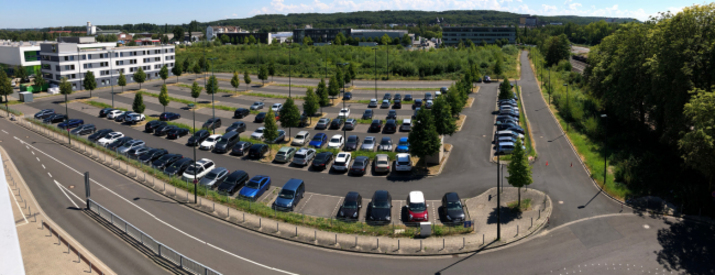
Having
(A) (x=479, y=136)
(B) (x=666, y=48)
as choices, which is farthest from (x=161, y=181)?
(B) (x=666, y=48)

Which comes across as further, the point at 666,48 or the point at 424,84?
the point at 424,84

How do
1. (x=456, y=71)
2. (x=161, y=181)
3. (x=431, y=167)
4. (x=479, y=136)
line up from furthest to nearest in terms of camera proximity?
(x=456, y=71)
(x=479, y=136)
(x=431, y=167)
(x=161, y=181)

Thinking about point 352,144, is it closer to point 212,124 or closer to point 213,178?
point 213,178

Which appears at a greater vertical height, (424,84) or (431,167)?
(424,84)

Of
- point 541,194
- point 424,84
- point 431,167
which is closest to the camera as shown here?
point 541,194

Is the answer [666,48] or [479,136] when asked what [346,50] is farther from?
[666,48]

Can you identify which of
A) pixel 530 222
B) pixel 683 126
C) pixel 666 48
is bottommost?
pixel 530 222

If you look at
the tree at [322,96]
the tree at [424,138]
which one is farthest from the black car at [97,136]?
the tree at [424,138]
